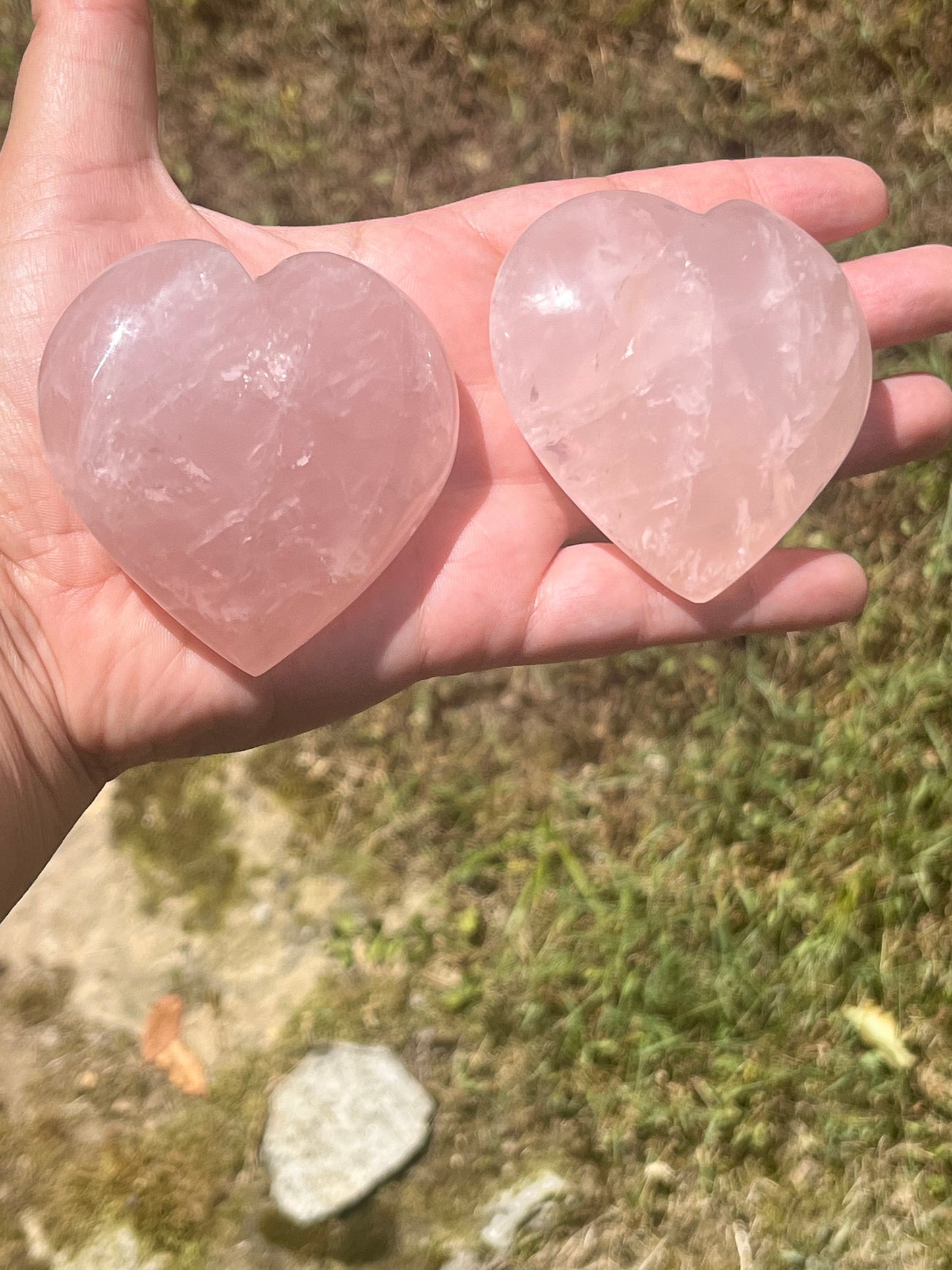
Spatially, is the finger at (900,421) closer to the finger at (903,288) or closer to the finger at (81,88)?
the finger at (903,288)

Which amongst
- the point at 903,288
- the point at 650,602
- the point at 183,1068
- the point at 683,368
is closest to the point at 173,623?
the point at 650,602

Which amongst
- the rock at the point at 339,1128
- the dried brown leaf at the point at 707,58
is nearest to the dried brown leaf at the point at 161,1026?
the rock at the point at 339,1128

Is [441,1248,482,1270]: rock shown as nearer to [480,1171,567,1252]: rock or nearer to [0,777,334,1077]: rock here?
[480,1171,567,1252]: rock

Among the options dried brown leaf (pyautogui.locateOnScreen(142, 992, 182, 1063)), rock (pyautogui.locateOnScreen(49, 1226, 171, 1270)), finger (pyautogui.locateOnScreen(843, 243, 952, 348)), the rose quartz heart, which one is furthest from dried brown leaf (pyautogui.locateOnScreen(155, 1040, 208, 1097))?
finger (pyautogui.locateOnScreen(843, 243, 952, 348))

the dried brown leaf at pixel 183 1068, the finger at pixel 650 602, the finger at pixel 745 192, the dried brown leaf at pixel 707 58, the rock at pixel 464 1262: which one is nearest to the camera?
the finger at pixel 650 602

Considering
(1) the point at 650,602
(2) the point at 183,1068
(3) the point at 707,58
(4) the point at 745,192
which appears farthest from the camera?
(3) the point at 707,58

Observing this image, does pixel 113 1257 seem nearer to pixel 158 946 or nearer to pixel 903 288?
pixel 158 946
